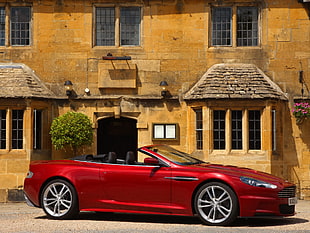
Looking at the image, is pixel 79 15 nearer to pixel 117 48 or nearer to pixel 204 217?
pixel 117 48

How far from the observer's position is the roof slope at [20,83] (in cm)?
1481

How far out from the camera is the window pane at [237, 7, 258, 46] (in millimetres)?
15656

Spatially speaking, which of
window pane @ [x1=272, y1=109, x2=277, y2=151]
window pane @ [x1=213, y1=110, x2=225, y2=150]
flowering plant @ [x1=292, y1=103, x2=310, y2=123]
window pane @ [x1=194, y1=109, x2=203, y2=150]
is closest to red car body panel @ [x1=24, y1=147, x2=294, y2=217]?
window pane @ [x1=213, y1=110, x2=225, y2=150]

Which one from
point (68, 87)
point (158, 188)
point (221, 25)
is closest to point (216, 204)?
point (158, 188)

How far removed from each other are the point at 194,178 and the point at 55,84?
7.32m

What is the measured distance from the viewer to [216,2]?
51.1 feet

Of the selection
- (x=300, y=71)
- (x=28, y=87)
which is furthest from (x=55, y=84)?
(x=300, y=71)

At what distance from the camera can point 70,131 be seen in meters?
14.8

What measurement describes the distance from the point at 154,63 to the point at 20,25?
12.6 ft

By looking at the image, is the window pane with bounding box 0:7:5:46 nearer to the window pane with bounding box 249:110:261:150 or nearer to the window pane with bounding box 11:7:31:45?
the window pane with bounding box 11:7:31:45

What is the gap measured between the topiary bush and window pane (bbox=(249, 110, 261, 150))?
4.21m

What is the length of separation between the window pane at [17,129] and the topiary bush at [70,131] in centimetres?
81

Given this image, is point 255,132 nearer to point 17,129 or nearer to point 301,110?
point 301,110

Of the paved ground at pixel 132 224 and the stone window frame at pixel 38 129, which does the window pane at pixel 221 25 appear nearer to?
the stone window frame at pixel 38 129
